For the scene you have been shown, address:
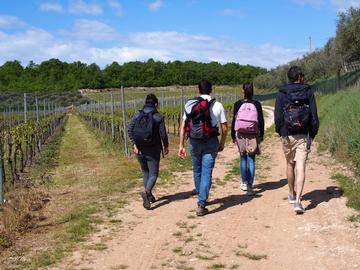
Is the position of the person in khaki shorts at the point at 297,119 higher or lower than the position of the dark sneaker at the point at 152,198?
higher

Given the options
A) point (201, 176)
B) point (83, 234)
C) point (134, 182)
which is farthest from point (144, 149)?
point (134, 182)

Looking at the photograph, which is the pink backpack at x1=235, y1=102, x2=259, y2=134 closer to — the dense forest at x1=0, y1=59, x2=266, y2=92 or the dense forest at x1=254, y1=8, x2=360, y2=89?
the dense forest at x1=254, y1=8, x2=360, y2=89

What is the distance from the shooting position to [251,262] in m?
4.76

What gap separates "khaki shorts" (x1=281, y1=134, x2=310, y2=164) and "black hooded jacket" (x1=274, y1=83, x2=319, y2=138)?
76 millimetres

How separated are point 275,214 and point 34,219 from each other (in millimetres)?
3317

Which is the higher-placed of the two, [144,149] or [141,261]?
[144,149]

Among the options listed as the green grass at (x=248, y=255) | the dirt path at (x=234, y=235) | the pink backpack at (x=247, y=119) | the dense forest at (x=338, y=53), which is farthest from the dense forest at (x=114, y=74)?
the green grass at (x=248, y=255)

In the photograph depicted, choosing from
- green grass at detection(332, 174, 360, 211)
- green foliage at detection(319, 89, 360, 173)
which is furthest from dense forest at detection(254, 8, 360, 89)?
green grass at detection(332, 174, 360, 211)

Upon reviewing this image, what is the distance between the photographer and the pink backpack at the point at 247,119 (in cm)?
752

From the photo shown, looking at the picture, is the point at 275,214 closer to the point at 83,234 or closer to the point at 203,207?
the point at 203,207

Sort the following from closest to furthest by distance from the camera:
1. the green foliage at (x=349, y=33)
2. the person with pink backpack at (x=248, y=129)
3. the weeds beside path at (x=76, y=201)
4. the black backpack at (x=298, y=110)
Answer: the weeds beside path at (x=76, y=201) < the black backpack at (x=298, y=110) < the person with pink backpack at (x=248, y=129) < the green foliage at (x=349, y=33)

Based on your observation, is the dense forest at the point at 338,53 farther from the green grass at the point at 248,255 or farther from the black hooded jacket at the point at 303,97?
the green grass at the point at 248,255

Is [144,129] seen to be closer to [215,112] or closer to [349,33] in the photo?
[215,112]

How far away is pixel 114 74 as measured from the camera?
89.0m
